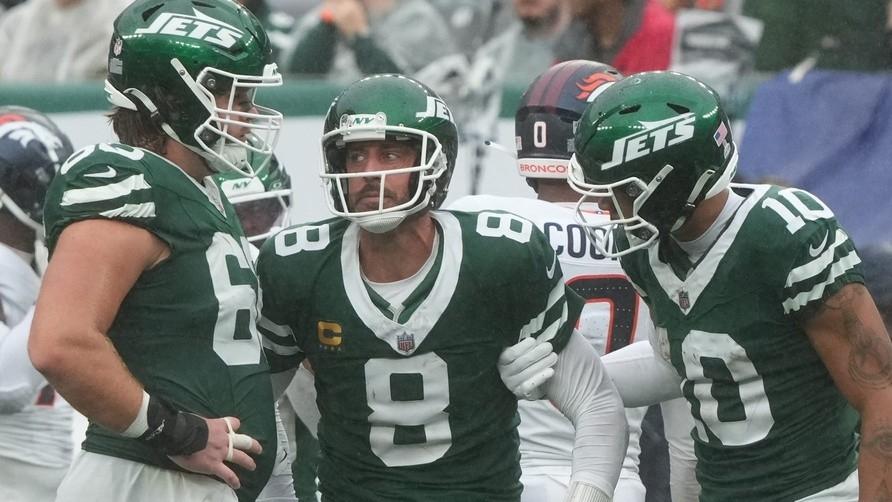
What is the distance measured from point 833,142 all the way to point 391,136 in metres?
4.90

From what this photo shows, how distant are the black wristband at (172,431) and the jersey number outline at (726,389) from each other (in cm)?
124

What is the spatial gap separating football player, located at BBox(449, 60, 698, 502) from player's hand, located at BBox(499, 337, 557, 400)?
2.35 feet

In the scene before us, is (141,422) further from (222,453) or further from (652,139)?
(652,139)

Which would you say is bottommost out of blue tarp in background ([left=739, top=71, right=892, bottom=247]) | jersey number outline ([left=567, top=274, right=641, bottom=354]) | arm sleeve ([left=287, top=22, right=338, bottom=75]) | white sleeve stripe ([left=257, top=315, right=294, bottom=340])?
blue tarp in background ([left=739, top=71, right=892, bottom=247])

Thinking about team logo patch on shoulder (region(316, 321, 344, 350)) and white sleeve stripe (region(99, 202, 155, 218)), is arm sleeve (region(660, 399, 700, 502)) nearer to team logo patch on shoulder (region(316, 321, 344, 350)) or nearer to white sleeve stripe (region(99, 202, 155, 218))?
team logo patch on shoulder (region(316, 321, 344, 350))

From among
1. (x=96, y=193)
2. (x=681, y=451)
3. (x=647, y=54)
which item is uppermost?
(x=96, y=193)

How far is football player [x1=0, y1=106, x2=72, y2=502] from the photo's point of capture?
5070 millimetres

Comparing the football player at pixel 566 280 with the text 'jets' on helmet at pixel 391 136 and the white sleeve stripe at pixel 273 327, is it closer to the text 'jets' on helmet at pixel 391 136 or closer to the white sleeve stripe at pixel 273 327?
the text 'jets' on helmet at pixel 391 136

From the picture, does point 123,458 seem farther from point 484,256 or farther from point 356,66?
point 356,66

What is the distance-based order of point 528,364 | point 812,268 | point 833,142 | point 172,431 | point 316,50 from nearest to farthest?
point 172,431 < point 812,268 < point 528,364 < point 833,142 < point 316,50

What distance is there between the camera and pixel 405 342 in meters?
3.85

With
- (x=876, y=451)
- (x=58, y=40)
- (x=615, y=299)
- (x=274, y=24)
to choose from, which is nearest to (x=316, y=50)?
(x=274, y=24)

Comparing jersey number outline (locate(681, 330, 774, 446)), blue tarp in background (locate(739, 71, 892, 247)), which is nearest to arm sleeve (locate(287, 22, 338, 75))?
blue tarp in background (locate(739, 71, 892, 247))

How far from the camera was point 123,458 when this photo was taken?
3697mm
